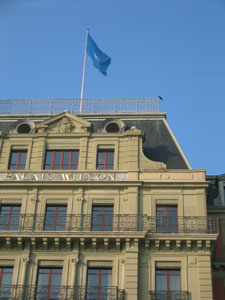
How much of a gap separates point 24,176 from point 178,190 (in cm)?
919

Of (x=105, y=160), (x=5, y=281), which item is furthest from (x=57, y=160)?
(x=5, y=281)

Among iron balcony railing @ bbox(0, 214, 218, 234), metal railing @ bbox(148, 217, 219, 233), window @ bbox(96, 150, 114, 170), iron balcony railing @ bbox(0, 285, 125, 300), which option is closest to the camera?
iron balcony railing @ bbox(0, 285, 125, 300)

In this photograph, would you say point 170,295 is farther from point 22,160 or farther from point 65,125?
point 65,125

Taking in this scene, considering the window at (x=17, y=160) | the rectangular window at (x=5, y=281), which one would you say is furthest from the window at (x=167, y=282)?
the window at (x=17, y=160)

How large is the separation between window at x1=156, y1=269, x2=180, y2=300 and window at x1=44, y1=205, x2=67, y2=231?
607cm

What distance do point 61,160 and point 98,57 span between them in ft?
35.3

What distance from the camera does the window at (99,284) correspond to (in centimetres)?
2994

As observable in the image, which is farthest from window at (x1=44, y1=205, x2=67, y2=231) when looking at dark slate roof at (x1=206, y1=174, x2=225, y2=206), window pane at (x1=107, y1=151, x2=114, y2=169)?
dark slate roof at (x1=206, y1=174, x2=225, y2=206)

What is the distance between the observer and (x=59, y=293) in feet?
98.7

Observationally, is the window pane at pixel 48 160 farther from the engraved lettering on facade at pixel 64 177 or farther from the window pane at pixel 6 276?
the window pane at pixel 6 276

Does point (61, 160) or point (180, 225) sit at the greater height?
point (61, 160)

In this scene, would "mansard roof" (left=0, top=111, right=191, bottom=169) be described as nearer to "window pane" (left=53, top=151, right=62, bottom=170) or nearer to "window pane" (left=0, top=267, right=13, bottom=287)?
"window pane" (left=53, top=151, right=62, bottom=170)

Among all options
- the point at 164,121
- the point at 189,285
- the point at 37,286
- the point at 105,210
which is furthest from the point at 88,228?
the point at 164,121

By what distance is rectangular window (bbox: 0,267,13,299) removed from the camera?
99.0ft
